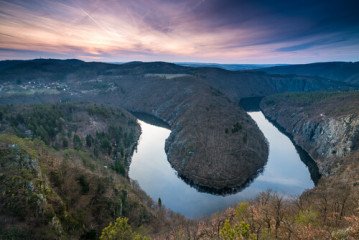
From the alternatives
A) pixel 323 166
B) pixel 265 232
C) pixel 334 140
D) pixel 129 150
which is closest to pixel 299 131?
pixel 334 140

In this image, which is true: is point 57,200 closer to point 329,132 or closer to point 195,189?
point 195,189

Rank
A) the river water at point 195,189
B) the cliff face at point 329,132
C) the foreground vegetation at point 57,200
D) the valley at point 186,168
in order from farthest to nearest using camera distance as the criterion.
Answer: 1. the cliff face at point 329,132
2. the river water at point 195,189
3. the valley at point 186,168
4. the foreground vegetation at point 57,200

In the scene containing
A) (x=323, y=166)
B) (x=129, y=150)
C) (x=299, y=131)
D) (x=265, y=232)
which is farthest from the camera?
(x=299, y=131)

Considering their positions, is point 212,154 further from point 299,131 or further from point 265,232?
point 265,232

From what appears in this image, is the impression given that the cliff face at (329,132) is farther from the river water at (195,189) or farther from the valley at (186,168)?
the river water at (195,189)

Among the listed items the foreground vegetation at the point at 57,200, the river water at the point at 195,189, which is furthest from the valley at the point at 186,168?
the river water at the point at 195,189

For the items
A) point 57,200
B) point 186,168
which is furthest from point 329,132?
point 57,200

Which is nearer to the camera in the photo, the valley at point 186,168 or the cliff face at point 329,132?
the valley at point 186,168

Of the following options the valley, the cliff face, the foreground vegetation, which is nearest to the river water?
the valley
